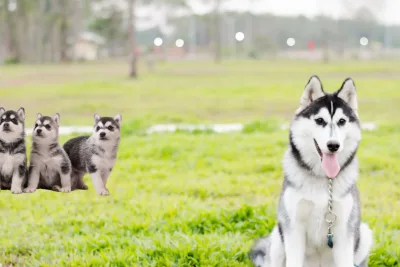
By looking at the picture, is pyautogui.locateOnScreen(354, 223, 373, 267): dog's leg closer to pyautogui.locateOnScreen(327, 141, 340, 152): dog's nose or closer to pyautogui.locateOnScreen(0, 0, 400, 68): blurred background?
pyautogui.locateOnScreen(327, 141, 340, 152): dog's nose

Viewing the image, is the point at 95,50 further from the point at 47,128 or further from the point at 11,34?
the point at 47,128

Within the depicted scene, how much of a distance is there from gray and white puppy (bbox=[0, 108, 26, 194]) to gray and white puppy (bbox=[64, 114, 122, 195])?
0.28 metres

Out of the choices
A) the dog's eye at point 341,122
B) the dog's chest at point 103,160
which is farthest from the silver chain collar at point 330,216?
the dog's chest at point 103,160

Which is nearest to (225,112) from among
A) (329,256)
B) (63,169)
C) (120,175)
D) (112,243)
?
(120,175)

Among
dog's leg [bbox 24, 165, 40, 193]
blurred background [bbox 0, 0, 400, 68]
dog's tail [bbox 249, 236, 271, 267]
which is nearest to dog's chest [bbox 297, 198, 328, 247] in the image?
dog's tail [bbox 249, 236, 271, 267]

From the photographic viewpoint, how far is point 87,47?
83.7 metres

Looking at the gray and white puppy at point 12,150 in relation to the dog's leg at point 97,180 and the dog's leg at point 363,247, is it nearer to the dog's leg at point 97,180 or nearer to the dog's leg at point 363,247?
the dog's leg at point 97,180

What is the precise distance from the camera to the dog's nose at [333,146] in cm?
359

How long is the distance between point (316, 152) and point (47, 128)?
75.3 inches

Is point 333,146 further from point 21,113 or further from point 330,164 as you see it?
point 21,113

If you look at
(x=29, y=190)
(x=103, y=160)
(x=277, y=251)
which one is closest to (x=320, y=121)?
(x=103, y=160)

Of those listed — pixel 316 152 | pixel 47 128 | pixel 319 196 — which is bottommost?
pixel 319 196

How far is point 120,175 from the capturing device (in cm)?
1002

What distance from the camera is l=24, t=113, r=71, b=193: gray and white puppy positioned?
3.19 m
